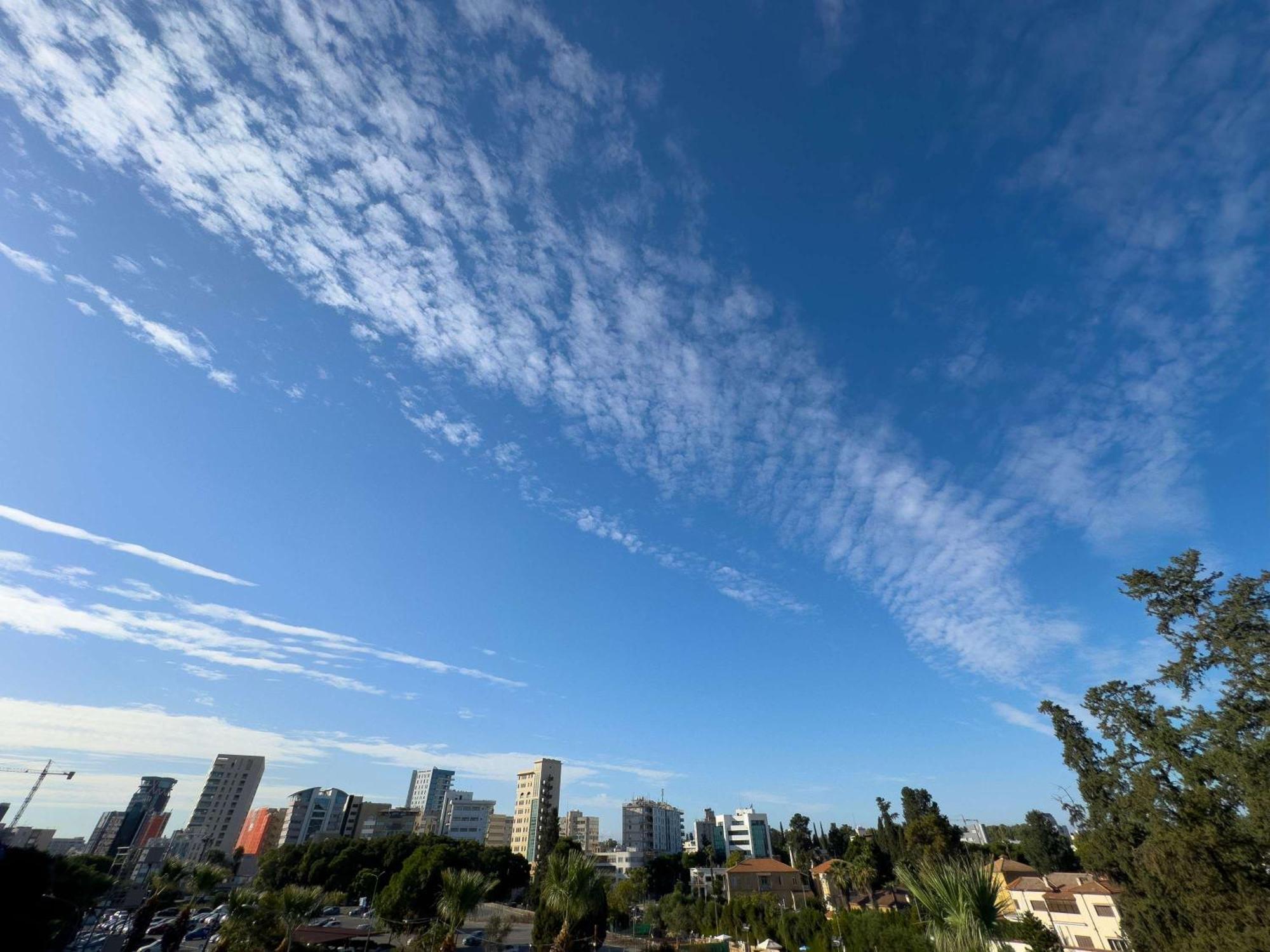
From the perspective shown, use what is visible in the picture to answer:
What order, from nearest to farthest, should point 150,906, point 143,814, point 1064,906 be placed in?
point 150,906
point 1064,906
point 143,814

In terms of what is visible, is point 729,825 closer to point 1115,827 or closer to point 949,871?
point 1115,827

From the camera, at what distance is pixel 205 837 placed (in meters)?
113

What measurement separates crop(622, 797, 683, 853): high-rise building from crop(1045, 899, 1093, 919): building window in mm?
80300

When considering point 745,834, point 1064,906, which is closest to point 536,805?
point 745,834

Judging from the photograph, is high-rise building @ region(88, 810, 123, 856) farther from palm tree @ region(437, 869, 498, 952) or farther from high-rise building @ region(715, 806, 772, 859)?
palm tree @ region(437, 869, 498, 952)

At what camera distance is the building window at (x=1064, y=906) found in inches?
1551

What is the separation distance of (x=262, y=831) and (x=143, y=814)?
38.8 m

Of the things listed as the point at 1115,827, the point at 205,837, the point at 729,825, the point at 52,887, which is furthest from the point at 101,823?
the point at 1115,827

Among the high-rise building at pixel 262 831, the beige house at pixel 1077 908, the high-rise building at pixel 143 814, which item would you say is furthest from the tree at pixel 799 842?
the high-rise building at pixel 143 814

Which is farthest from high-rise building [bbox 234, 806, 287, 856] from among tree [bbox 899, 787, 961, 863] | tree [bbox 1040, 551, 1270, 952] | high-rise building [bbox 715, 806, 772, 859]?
tree [bbox 1040, 551, 1270, 952]

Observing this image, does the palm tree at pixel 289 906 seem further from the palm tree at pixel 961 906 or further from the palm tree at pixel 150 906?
the palm tree at pixel 961 906

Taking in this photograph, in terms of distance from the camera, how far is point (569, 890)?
1694 centimetres

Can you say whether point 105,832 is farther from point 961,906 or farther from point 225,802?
point 961,906

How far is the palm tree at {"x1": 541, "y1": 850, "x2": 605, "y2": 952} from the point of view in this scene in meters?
16.9
